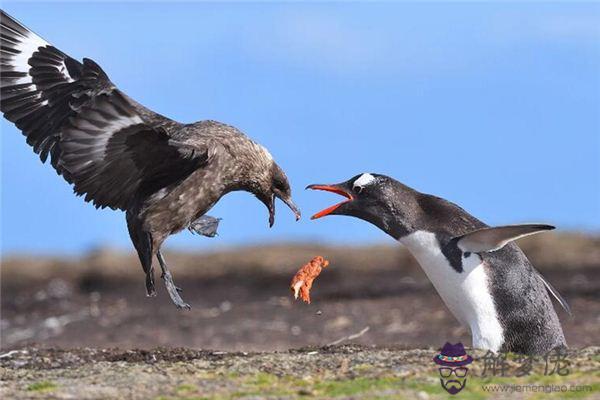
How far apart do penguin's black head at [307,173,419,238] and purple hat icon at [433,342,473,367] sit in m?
1.47

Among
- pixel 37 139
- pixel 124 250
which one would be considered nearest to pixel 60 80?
pixel 37 139

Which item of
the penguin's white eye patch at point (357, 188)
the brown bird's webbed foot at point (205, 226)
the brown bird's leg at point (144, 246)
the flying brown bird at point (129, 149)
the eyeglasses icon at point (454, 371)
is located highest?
the flying brown bird at point (129, 149)

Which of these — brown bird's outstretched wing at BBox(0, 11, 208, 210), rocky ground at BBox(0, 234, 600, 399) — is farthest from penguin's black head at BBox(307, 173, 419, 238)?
brown bird's outstretched wing at BBox(0, 11, 208, 210)

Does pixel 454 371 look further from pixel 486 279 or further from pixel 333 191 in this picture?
pixel 333 191

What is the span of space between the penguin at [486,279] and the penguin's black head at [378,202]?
27 millimetres

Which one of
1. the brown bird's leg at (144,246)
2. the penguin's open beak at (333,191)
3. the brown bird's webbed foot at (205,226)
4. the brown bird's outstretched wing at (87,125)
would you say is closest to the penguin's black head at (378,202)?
the penguin's open beak at (333,191)

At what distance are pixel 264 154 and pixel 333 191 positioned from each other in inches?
51.7

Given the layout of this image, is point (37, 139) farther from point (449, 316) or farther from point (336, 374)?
point (449, 316)

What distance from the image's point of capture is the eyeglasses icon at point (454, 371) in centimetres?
699

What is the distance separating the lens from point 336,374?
24.0 ft

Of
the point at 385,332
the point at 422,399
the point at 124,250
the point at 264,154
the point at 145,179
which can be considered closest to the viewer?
the point at 422,399

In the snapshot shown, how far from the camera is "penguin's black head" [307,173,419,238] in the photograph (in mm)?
8656

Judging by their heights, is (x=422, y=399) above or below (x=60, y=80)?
below

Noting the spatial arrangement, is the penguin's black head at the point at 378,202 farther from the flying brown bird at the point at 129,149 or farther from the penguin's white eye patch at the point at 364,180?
the flying brown bird at the point at 129,149
